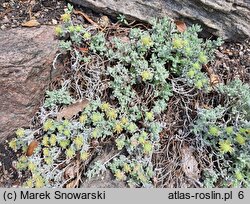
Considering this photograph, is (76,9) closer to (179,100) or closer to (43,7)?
(43,7)

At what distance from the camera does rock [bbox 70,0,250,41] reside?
9.16ft

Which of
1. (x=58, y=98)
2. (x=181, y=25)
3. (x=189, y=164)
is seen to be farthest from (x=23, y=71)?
(x=189, y=164)

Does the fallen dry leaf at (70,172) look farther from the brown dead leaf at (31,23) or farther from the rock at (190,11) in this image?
the rock at (190,11)

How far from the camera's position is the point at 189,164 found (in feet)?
8.92

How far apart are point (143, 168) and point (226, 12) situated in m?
1.35

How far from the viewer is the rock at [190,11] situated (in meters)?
2.79

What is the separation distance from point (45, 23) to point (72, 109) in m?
0.71

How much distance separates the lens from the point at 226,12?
2.80 metres

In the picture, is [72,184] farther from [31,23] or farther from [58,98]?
[31,23]

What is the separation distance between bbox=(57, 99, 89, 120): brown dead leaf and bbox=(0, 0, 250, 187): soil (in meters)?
0.46

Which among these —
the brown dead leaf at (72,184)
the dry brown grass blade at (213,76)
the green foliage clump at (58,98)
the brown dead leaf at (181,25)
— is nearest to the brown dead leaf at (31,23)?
the green foliage clump at (58,98)

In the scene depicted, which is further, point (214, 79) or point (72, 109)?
point (214, 79)

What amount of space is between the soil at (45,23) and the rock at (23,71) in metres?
0.12

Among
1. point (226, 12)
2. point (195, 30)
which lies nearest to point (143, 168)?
point (195, 30)
